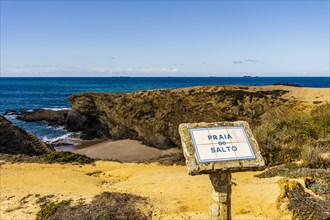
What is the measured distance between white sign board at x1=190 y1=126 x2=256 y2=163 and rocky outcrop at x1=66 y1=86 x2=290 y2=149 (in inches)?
497

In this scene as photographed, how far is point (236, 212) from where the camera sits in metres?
6.38

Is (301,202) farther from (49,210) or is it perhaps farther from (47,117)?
(47,117)

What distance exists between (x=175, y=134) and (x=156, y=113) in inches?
85.1

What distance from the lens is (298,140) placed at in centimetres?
1092

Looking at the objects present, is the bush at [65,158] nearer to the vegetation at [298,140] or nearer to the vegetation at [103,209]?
the vegetation at [103,209]

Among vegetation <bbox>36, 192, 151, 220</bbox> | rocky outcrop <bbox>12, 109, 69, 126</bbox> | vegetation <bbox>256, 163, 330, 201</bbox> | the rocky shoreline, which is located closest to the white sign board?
vegetation <bbox>36, 192, 151, 220</bbox>

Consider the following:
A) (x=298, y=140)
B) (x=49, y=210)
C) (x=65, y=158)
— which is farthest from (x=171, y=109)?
(x=49, y=210)

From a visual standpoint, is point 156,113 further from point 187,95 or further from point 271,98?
point 271,98

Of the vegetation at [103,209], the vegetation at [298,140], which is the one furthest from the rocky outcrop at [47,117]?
the vegetation at [103,209]

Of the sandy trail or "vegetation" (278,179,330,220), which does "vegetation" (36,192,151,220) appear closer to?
the sandy trail

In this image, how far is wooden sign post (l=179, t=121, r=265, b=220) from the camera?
402 cm

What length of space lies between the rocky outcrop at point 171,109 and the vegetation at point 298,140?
431 cm

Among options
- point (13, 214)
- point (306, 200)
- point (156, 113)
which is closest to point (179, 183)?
point (306, 200)

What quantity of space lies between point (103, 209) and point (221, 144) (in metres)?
3.46
